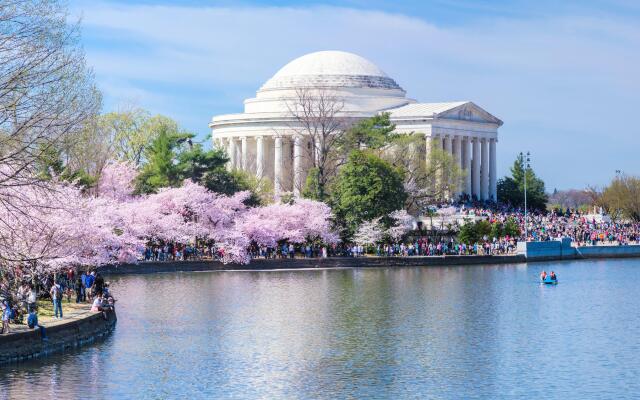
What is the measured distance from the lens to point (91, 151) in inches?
3888

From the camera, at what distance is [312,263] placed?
9594 centimetres

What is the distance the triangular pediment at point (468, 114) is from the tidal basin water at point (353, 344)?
73534mm

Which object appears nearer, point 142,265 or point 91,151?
point 142,265

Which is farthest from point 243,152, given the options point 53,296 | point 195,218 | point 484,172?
point 53,296

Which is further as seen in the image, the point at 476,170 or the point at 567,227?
the point at 476,170

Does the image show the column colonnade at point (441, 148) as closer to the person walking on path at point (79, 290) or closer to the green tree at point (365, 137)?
the green tree at point (365, 137)

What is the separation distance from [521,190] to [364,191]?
53.6 m

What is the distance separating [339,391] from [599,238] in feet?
274

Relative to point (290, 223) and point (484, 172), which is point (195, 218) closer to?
point (290, 223)

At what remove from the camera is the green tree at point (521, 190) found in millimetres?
152000

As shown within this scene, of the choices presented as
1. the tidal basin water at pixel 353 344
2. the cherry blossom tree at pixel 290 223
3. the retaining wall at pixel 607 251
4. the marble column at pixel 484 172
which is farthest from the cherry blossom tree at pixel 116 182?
the marble column at pixel 484 172

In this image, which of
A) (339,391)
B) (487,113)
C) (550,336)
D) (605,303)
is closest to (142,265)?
(605,303)

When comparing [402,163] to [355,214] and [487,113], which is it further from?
[487,113]

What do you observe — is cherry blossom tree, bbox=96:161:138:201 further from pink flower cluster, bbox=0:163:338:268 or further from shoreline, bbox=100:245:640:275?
shoreline, bbox=100:245:640:275
